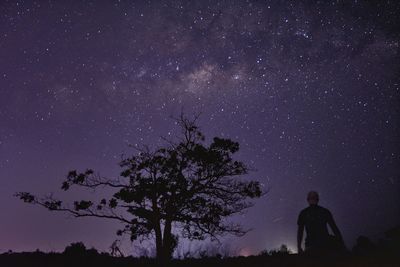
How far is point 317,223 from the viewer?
942 centimetres

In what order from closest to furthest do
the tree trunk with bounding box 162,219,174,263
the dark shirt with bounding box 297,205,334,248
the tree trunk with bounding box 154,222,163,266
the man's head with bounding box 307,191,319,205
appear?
1. the dark shirt with bounding box 297,205,334,248
2. the man's head with bounding box 307,191,319,205
3. the tree trunk with bounding box 154,222,163,266
4. the tree trunk with bounding box 162,219,174,263

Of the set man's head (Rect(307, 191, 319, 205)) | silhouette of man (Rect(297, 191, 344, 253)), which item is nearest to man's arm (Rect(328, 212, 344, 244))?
silhouette of man (Rect(297, 191, 344, 253))

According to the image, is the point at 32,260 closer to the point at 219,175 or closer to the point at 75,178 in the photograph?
the point at 75,178

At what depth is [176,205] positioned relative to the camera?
55.5ft

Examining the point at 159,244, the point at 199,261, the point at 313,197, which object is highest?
the point at 313,197

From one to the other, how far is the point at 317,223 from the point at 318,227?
0.10m

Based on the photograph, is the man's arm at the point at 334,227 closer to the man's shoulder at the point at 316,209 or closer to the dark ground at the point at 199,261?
the man's shoulder at the point at 316,209

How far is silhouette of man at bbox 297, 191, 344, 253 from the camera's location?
9434mm

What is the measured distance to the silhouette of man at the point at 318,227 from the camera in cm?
943

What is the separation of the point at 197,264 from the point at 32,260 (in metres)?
6.21

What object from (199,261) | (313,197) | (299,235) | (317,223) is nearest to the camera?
(317,223)

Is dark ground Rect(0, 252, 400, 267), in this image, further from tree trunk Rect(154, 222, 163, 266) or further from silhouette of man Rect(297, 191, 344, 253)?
silhouette of man Rect(297, 191, 344, 253)

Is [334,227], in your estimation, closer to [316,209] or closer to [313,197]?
[316,209]

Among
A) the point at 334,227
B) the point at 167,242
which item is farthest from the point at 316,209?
the point at 167,242
